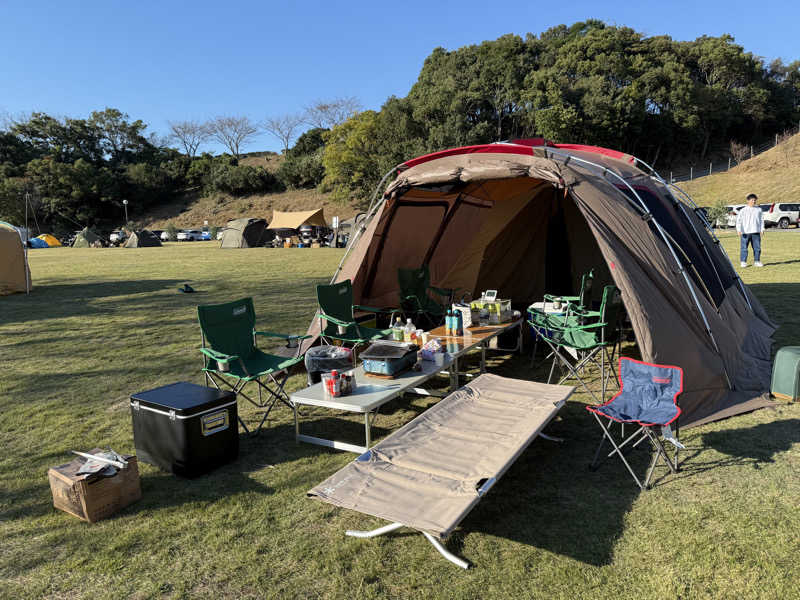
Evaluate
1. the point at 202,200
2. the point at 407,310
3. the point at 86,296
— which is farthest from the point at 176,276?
the point at 202,200

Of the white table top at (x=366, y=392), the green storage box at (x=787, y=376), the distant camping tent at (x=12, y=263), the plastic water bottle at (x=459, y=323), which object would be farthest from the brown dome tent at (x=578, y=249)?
the distant camping tent at (x=12, y=263)

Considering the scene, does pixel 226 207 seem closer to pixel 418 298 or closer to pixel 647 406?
pixel 418 298

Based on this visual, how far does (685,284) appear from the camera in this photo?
4.43 metres

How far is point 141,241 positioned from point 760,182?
128ft

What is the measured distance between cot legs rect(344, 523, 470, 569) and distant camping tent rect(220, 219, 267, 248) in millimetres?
28205

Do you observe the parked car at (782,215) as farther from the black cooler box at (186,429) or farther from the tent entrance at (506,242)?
the black cooler box at (186,429)

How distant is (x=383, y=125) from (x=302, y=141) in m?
21.8

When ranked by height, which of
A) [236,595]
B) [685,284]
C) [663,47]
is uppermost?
[663,47]

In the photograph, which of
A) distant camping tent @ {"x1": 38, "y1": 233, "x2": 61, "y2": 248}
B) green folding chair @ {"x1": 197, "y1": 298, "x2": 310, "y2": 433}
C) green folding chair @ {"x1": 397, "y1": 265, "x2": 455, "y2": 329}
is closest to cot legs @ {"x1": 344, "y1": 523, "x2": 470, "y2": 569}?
green folding chair @ {"x1": 197, "y1": 298, "x2": 310, "y2": 433}

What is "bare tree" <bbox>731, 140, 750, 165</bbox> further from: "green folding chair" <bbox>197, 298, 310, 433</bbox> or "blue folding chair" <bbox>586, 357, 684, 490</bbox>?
"green folding chair" <bbox>197, 298, 310, 433</bbox>

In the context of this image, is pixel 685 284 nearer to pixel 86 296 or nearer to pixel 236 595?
pixel 236 595

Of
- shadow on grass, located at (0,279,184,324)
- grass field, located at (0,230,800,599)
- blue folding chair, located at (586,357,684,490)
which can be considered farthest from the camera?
shadow on grass, located at (0,279,184,324)

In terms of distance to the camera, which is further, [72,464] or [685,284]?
[685,284]

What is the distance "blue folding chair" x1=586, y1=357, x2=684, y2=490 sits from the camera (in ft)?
10.5
